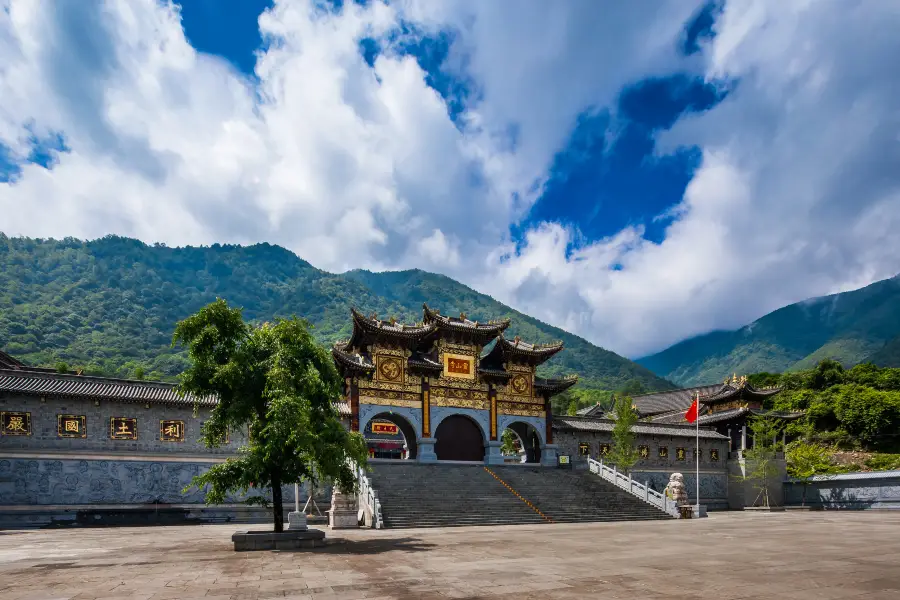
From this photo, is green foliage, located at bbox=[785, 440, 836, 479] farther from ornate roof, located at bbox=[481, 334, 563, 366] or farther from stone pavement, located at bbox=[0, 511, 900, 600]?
stone pavement, located at bbox=[0, 511, 900, 600]

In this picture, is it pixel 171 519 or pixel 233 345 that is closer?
pixel 233 345

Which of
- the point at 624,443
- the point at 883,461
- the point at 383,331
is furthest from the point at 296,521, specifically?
the point at 883,461

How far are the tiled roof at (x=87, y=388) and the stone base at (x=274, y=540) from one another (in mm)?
11917

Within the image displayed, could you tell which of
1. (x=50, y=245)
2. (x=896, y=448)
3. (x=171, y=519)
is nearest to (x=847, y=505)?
(x=896, y=448)

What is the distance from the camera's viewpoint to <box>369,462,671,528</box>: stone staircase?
24.9 metres

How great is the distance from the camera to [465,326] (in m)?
36.8

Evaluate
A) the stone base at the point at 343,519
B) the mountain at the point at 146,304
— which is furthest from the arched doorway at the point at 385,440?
the stone base at the point at 343,519

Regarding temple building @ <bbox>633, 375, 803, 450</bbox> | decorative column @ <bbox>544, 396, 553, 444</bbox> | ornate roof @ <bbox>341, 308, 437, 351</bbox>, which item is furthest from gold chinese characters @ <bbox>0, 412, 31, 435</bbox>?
temple building @ <bbox>633, 375, 803, 450</bbox>

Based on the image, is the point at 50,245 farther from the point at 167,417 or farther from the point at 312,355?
the point at 312,355

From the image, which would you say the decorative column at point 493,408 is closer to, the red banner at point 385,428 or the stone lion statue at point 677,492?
the stone lion statue at point 677,492

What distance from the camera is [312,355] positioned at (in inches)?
674

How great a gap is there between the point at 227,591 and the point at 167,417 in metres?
Result: 21.5

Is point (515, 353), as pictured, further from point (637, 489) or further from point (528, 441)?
point (637, 489)

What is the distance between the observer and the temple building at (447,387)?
3394 centimetres
